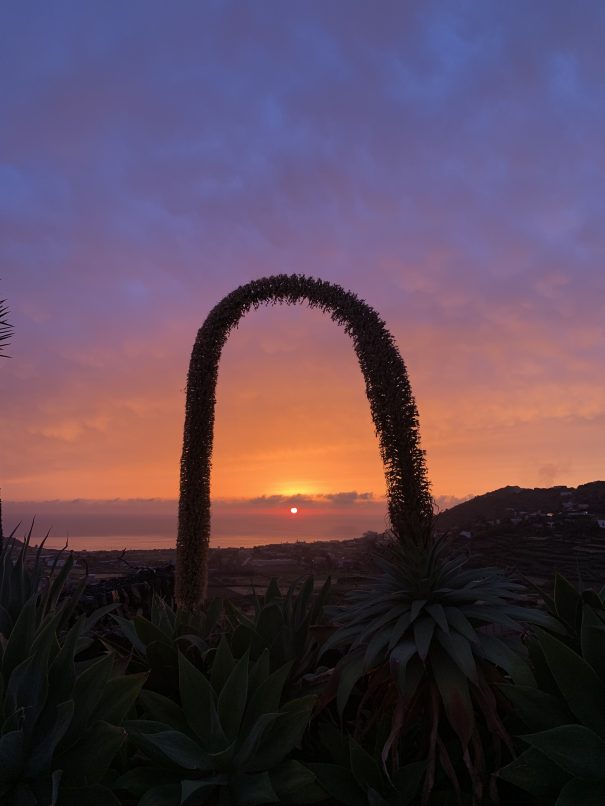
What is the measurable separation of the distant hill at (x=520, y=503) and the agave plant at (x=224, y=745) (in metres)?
12.1

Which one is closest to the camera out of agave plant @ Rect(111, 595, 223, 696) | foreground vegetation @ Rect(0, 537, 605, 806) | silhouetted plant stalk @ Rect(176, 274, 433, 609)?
foreground vegetation @ Rect(0, 537, 605, 806)

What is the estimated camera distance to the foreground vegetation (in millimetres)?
2184

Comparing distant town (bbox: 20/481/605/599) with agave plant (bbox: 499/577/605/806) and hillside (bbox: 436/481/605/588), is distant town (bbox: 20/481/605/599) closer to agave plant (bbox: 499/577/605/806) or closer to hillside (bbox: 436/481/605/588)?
hillside (bbox: 436/481/605/588)

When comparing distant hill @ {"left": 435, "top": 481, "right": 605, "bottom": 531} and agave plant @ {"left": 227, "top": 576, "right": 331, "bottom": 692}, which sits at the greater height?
distant hill @ {"left": 435, "top": 481, "right": 605, "bottom": 531}

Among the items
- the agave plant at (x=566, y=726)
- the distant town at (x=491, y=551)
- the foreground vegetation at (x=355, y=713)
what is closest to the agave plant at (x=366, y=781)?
the foreground vegetation at (x=355, y=713)

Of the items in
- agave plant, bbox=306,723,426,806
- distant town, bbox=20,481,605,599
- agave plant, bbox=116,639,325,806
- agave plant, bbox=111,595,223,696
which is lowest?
agave plant, bbox=306,723,426,806

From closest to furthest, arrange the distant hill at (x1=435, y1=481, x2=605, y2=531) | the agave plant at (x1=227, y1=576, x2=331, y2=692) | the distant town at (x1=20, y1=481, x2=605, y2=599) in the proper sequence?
the agave plant at (x1=227, y1=576, x2=331, y2=692)
the distant town at (x1=20, y1=481, x2=605, y2=599)
the distant hill at (x1=435, y1=481, x2=605, y2=531)

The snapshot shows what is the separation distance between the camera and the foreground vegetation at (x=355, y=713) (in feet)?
7.16

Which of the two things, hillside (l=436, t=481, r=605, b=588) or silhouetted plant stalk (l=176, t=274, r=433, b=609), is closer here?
silhouetted plant stalk (l=176, t=274, r=433, b=609)

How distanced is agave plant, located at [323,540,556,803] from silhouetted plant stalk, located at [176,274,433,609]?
0.24 meters

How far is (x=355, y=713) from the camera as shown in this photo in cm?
307

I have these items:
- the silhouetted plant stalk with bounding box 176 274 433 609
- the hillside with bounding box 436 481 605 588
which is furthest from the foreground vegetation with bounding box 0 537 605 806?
the hillside with bounding box 436 481 605 588

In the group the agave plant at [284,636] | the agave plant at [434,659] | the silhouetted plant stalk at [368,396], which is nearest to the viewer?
the agave plant at [434,659]

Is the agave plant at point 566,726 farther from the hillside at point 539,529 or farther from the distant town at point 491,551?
the hillside at point 539,529
